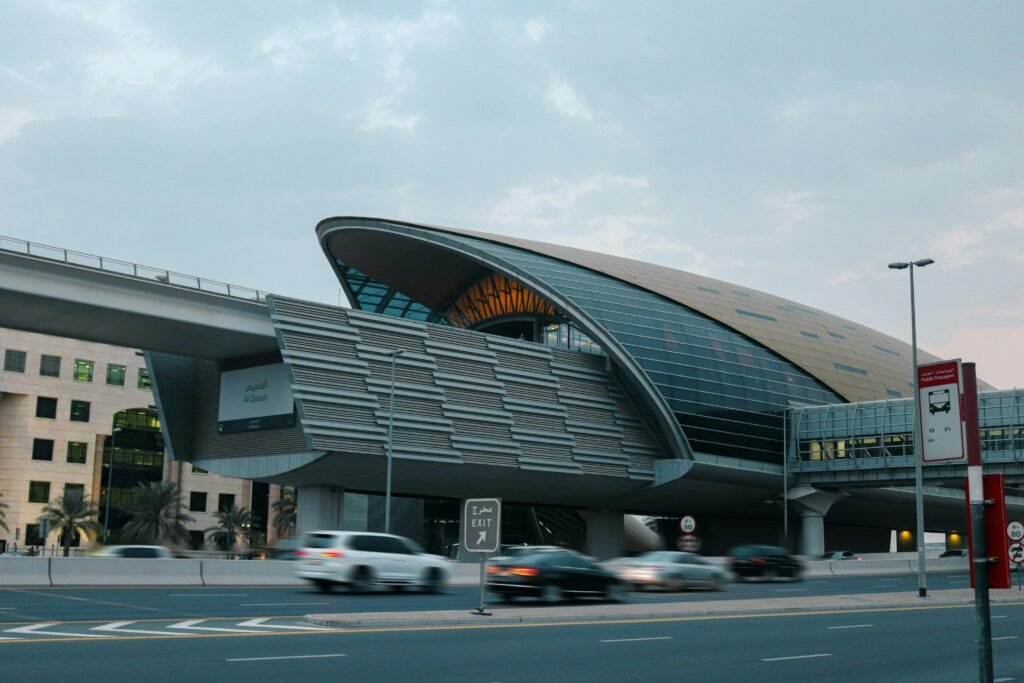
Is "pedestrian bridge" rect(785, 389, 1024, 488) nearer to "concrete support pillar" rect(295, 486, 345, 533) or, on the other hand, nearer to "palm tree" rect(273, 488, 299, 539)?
"concrete support pillar" rect(295, 486, 345, 533)

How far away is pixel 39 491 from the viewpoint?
9194 centimetres

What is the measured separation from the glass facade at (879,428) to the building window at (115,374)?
5990cm

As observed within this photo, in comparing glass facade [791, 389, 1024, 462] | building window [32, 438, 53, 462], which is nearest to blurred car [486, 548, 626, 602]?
glass facade [791, 389, 1024, 462]

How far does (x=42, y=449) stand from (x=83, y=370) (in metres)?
8.09

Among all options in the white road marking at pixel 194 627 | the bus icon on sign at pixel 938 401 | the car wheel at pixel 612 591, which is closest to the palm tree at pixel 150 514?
the car wheel at pixel 612 591

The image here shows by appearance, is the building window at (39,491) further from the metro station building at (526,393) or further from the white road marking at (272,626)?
the white road marking at (272,626)

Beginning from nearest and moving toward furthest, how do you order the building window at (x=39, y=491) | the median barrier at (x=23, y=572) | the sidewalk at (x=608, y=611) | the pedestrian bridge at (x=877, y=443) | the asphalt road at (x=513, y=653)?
the asphalt road at (x=513, y=653) → the sidewalk at (x=608, y=611) → the median barrier at (x=23, y=572) → the pedestrian bridge at (x=877, y=443) → the building window at (x=39, y=491)

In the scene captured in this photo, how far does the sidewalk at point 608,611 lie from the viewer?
20.4 metres

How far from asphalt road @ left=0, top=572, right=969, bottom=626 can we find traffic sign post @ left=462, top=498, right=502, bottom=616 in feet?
11.7

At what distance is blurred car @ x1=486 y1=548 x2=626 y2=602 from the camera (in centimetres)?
2722

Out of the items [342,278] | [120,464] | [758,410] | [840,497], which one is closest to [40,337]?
[120,464]

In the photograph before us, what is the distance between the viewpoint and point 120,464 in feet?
325

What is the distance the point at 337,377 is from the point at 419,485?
1028 cm

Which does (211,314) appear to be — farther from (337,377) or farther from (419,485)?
(419,485)
